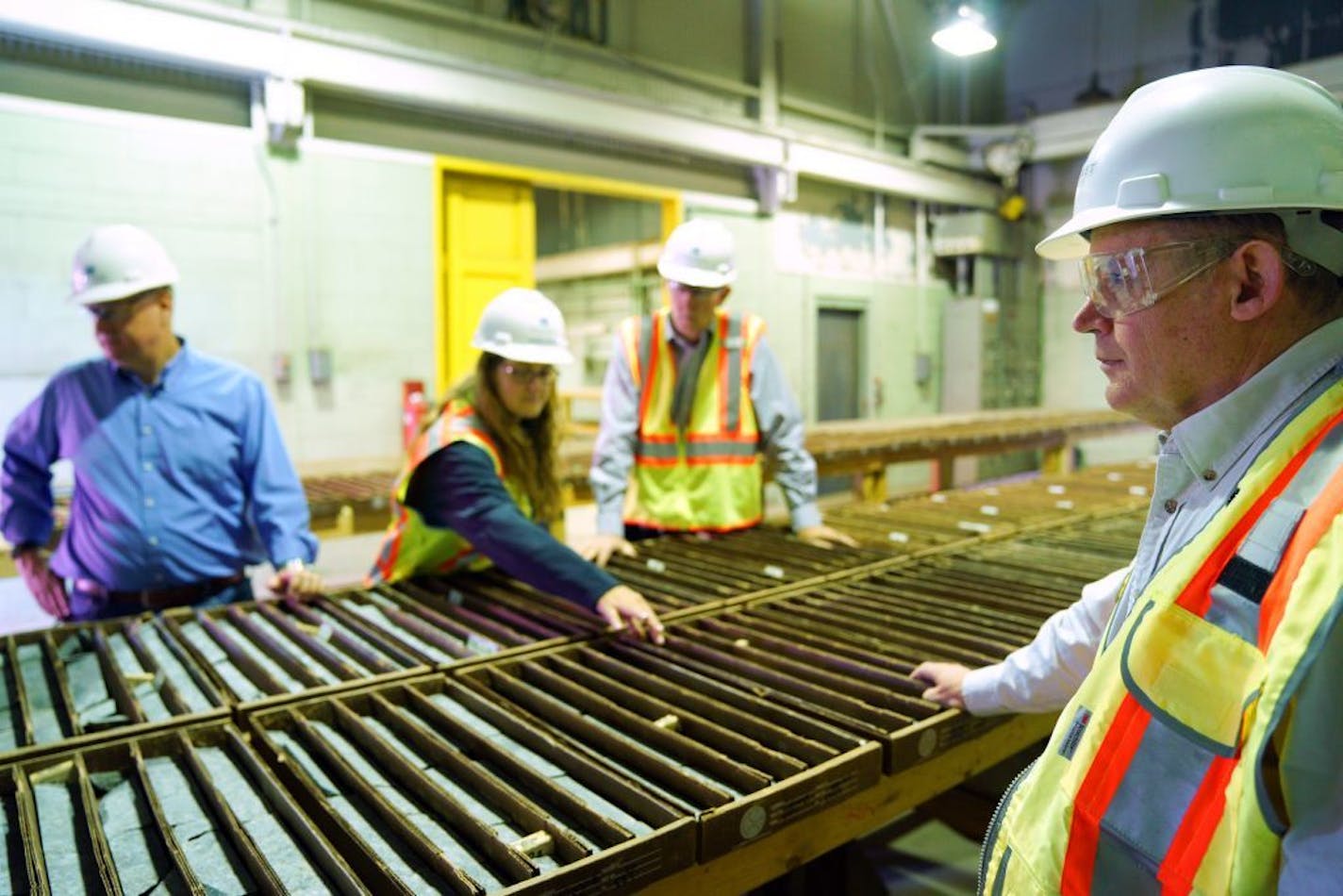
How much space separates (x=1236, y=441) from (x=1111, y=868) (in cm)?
57

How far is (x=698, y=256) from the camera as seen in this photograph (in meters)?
3.59

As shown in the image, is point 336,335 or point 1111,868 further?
point 336,335

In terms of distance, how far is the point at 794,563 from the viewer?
132 inches

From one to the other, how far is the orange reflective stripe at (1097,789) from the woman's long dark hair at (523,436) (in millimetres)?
2098

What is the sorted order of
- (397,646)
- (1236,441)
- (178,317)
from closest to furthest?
(1236,441) → (397,646) → (178,317)

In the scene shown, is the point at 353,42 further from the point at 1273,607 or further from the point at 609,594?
the point at 1273,607

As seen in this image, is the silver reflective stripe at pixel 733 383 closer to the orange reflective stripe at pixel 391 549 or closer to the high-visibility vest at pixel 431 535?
the high-visibility vest at pixel 431 535

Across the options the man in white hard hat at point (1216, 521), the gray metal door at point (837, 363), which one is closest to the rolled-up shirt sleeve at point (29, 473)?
the man in white hard hat at point (1216, 521)

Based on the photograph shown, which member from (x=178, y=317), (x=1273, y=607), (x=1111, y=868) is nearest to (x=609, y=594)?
(x=1111, y=868)

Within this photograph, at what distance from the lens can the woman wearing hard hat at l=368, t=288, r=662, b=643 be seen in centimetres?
253

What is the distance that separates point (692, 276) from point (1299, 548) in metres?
2.80

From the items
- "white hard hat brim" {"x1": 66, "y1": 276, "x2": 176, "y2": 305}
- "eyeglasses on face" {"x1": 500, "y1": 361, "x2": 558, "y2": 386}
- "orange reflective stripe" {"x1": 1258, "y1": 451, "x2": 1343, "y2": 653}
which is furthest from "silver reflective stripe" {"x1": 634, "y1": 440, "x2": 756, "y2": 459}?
"orange reflective stripe" {"x1": 1258, "y1": 451, "x2": 1343, "y2": 653}

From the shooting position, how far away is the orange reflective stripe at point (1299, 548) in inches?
37.0

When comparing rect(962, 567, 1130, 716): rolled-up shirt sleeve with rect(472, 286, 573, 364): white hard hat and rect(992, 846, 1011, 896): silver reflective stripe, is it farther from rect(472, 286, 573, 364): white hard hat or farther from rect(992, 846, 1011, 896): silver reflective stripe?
rect(472, 286, 573, 364): white hard hat
